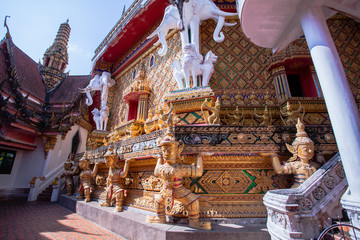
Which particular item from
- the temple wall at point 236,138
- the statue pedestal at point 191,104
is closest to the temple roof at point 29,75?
the temple wall at point 236,138

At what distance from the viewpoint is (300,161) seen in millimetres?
2494

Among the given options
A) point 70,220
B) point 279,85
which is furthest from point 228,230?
point 279,85

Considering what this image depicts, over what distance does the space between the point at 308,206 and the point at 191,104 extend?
256 centimetres

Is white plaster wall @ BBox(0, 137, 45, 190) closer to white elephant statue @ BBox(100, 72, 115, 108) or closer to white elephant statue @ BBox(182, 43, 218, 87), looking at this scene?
white elephant statue @ BBox(100, 72, 115, 108)

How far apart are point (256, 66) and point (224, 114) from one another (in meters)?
2.21

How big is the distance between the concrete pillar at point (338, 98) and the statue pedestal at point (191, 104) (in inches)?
73.9

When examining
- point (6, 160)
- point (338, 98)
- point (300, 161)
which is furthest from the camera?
point (6, 160)

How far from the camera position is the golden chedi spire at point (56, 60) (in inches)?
605

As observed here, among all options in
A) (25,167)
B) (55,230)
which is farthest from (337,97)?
(25,167)

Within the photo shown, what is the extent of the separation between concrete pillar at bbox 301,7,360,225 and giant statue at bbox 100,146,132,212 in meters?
3.23

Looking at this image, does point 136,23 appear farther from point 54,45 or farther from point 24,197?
point 54,45

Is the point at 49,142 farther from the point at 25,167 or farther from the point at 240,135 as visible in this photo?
the point at 240,135

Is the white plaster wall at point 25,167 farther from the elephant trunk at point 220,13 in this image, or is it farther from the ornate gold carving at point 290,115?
the ornate gold carving at point 290,115

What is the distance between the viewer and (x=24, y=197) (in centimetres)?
816
